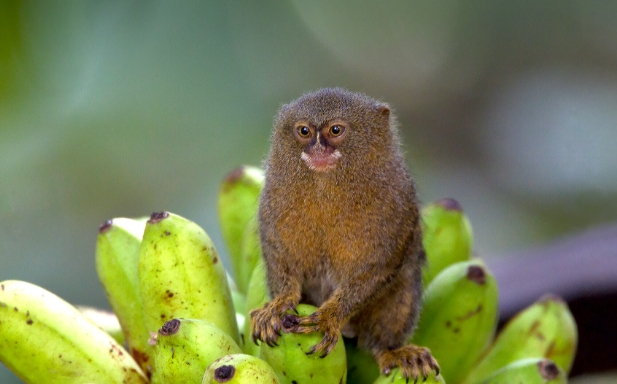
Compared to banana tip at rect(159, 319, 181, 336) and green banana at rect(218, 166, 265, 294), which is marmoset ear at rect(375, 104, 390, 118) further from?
banana tip at rect(159, 319, 181, 336)

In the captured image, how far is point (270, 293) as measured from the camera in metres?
1.73

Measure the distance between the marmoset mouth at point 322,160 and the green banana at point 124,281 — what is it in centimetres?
45

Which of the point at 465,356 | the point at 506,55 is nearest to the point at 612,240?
the point at 465,356

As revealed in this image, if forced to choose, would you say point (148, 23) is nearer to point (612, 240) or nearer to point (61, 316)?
point (61, 316)

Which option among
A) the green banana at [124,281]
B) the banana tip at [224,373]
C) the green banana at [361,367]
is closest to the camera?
the banana tip at [224,373]

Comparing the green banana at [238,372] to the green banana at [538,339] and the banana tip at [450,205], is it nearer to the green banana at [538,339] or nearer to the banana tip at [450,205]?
the green banana at [538,339]

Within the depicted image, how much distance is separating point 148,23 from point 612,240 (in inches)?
85.8

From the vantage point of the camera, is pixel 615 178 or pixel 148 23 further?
pixel 615 178

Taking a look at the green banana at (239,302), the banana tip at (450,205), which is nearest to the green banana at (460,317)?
the banana tip at (450,205)

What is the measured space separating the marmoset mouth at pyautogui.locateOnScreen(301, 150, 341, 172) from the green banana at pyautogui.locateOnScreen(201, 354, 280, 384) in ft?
1.90

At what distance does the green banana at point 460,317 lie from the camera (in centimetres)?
165

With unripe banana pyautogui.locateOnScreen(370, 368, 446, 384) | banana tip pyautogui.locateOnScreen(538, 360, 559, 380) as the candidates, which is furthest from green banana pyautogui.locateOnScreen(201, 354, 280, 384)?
banana tip pyautogui.locateOnScreen(538, 360, 559, 380)

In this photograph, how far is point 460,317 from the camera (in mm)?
1663

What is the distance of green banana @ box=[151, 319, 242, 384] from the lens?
1239mm
